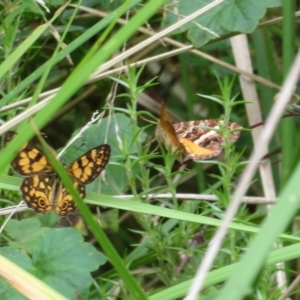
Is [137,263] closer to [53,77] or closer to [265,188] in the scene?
[265,188]

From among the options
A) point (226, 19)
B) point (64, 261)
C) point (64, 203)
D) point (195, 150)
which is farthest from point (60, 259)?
point (226, 19)

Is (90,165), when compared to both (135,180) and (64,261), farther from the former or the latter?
(135,180)

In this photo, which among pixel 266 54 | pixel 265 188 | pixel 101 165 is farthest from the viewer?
pixel 266 54

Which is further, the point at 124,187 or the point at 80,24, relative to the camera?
the point at 80,24

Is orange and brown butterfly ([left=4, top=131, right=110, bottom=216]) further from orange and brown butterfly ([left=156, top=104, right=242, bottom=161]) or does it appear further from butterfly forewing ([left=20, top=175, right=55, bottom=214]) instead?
orange and brown butterfly ([left=156, top=104, right=242, bottom=161])

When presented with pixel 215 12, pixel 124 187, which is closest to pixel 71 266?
pixel 124 187

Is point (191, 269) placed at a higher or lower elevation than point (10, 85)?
lower
